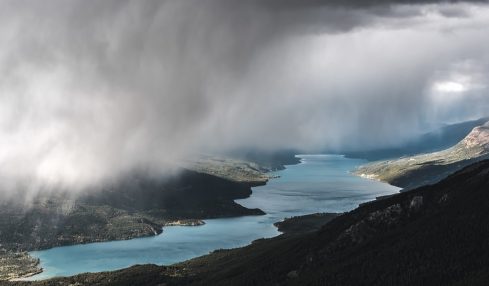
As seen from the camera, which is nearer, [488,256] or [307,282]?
[488,256]

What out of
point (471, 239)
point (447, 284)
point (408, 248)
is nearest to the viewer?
point (447, 284)

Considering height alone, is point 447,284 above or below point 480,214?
below

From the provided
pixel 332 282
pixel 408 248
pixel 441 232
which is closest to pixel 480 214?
pixel 441 232

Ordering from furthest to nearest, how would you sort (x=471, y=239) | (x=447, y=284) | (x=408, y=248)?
(x=408, y=248)
(x=471, y=239)
(x=447, y=284)

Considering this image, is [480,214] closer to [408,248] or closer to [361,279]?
[408,248]

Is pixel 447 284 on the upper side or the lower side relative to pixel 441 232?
lower

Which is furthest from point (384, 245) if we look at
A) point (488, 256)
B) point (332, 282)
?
point (488, 256)

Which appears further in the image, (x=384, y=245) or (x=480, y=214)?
(x=384, y=245)

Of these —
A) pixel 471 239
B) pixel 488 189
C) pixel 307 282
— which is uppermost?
pixel 488 189

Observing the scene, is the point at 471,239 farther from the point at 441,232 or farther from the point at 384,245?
the point at 384,245
